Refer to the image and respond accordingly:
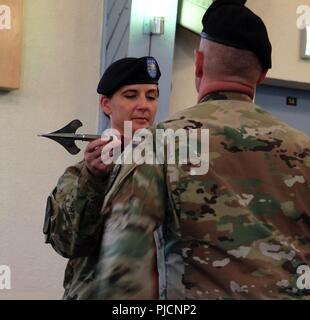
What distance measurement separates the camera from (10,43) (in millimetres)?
2545

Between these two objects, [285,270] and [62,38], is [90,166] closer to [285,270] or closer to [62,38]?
[285,270]

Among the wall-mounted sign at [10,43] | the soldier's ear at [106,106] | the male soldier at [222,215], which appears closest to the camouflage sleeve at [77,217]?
the male soldier at [222,215]

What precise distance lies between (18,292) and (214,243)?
1688 mm

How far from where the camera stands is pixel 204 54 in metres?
1.12

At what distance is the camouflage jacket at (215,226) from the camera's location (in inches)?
40.3

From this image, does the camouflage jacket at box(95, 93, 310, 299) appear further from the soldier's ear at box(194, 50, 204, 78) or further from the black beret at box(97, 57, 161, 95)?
the black beret at box(97, 57, 161, 95)

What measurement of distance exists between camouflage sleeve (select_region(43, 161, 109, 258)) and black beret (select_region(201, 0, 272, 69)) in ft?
1.25

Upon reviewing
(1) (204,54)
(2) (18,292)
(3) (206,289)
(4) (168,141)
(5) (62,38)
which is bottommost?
(2) (18,292)

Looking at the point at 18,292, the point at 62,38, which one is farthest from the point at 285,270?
the point at 62,38

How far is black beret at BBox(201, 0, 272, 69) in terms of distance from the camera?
43.3 inches

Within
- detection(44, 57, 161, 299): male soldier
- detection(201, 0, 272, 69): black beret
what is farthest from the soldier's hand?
detection(201, 0, 272, 69): black beret

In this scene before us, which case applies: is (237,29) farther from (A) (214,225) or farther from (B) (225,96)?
(A) (214,225)

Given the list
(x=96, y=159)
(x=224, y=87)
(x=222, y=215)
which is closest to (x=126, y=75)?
(x=96, y=159)

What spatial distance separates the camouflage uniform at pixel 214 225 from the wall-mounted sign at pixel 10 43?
62.0 inches
